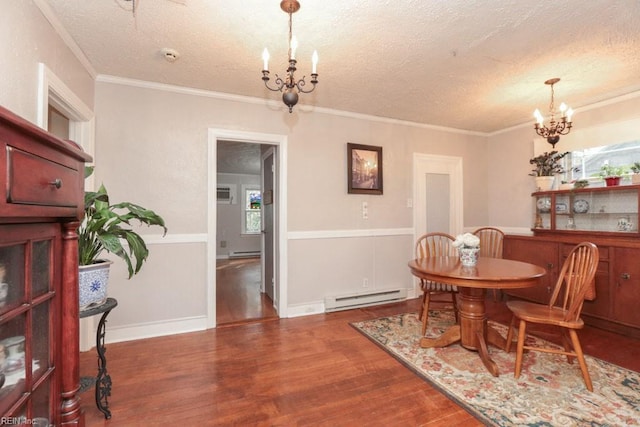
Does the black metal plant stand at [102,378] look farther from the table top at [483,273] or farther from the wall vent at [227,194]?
the wall vent at [227,194]

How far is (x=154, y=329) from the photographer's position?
273 centimetres

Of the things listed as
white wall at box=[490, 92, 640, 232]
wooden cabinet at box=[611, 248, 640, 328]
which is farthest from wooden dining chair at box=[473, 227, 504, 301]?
wooden cabinet at box=[611, 248, 640, 328]

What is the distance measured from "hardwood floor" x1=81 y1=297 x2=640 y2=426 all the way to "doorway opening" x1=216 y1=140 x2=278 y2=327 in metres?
0.61

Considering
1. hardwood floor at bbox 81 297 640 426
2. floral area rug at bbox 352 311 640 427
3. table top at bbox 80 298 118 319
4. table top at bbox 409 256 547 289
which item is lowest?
hardwood floor at bbox 81 297 640 426

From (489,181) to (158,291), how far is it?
15.4 feet

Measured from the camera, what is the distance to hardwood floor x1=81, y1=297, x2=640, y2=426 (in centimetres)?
165

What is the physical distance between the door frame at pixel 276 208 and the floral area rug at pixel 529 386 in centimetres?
122

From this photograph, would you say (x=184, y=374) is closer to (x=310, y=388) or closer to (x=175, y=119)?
(x=310, y=388)

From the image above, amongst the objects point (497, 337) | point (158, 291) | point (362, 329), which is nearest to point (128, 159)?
point (158, 291)

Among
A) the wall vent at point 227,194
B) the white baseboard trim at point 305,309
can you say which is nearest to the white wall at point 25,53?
the white baseboard trim at point 305,309

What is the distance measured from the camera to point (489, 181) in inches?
176

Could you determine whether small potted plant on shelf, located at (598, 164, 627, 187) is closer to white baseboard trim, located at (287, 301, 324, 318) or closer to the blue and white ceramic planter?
white baseboard trim, located at (287, 301, 324, 318)

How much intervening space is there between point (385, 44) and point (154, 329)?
3.19 meters

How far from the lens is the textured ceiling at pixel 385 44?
5.82 feet
